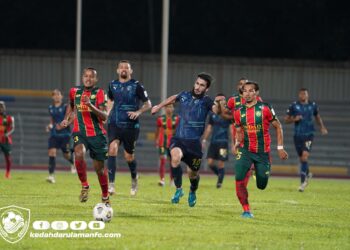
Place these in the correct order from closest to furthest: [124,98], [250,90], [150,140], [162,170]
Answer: [250,90] → [124,98] → [162,170] → [150,140]

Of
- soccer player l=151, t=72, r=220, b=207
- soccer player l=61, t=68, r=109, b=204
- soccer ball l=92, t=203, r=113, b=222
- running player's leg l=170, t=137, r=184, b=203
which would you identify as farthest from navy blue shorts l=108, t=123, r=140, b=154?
soccer ball l=92, t=203, r=113, b=222

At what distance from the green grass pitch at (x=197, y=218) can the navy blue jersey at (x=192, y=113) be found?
4.05ft

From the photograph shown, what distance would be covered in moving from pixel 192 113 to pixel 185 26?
2603 centimetres

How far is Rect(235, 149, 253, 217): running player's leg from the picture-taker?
14062mm

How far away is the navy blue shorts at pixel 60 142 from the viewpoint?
23.7 metres

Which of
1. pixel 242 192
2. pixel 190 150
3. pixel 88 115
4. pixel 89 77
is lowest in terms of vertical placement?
pixel 242 192

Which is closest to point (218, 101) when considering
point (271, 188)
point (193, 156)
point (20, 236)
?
point (193, 156)

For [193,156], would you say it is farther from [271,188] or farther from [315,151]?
[315,151]

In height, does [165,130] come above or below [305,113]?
below

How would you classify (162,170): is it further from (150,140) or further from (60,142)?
(150,140)

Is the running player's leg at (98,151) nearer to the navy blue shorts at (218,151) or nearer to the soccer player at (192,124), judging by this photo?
the soccer player at (192,124)

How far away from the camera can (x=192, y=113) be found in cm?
1565

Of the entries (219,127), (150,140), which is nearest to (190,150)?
(219,127)

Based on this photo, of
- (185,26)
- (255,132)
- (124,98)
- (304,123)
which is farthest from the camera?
(185,26)
